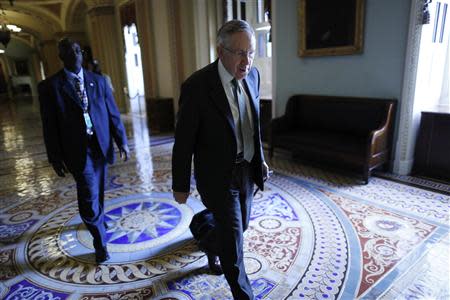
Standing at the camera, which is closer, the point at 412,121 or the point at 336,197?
the point at 336,197

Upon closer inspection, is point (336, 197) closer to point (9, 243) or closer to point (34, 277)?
point (34, 277)

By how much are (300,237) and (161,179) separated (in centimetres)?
205

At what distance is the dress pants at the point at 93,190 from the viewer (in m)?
2.11

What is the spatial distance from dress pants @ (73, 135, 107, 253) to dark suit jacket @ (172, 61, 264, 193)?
84 centimetres

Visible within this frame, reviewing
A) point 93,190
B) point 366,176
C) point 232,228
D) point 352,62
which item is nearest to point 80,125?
point 93,190

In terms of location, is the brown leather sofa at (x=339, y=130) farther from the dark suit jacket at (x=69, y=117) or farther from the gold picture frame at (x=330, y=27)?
the dark suit jacket at (x=69, y=117)

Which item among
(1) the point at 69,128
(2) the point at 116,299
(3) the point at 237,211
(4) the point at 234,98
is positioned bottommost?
(2) the point at 116,299

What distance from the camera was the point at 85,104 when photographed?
2.07 meters

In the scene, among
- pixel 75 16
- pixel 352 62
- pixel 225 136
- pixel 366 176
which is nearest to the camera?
pixel 225 136

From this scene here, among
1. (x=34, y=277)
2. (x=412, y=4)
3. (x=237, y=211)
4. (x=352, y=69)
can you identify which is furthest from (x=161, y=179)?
(x=412, y=4)

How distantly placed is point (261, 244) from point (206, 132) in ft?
4.24

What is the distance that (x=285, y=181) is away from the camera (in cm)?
377

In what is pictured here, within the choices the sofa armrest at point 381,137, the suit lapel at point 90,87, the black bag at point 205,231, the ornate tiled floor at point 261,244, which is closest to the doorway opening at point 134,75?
the ornate tiled floor at point 261,244

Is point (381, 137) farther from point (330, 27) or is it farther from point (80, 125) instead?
point (80, 125)
